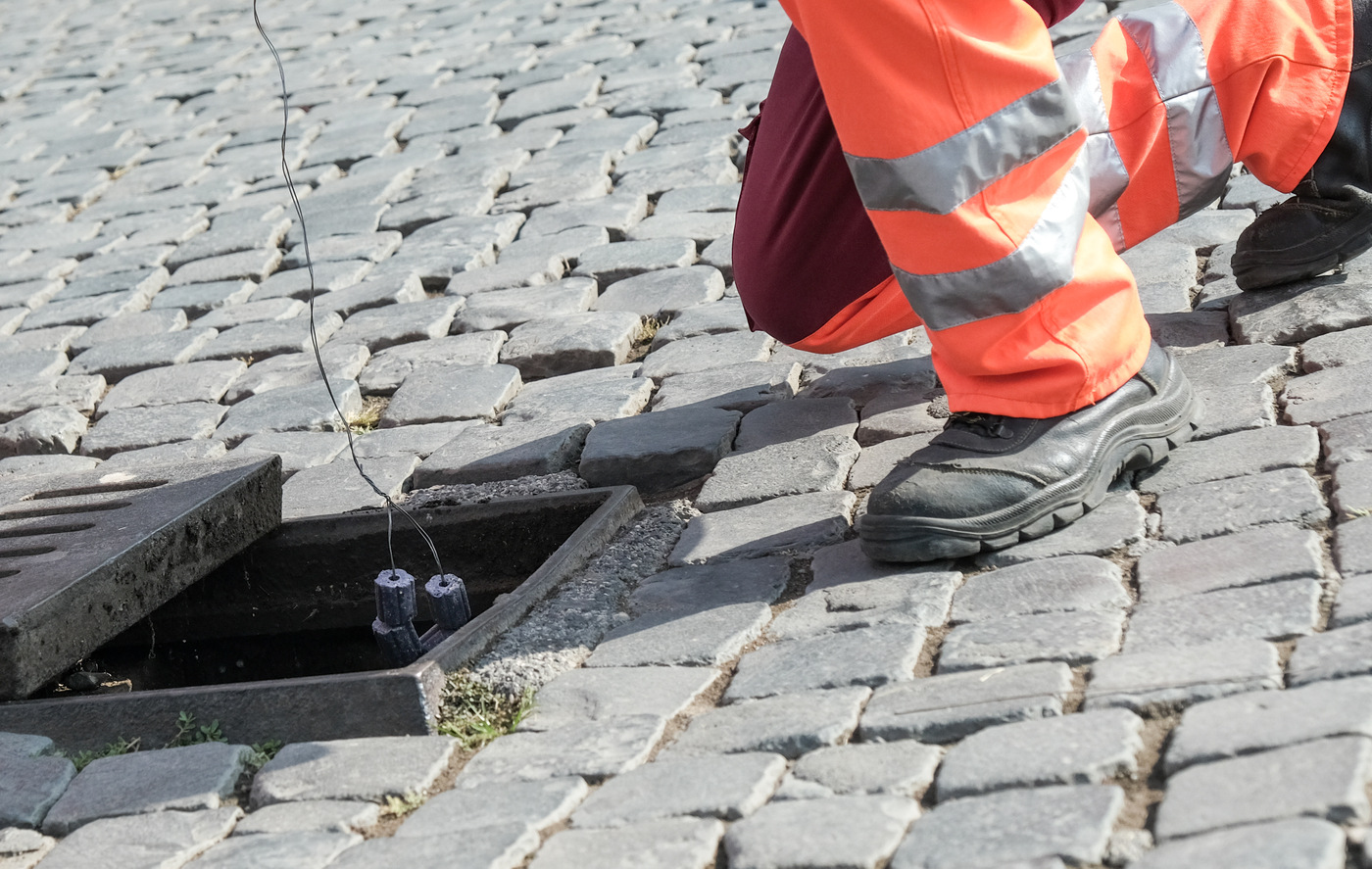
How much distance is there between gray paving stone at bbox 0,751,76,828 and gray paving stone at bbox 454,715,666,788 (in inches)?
22.4

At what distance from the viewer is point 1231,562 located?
1.88 meters

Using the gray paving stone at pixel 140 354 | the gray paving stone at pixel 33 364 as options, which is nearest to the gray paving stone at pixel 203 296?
the gray paving stone at pixel 140 354

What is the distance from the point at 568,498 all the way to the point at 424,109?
141 inches

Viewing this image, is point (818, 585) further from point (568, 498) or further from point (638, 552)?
point (568, 498)

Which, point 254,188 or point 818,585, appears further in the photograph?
point 254,188

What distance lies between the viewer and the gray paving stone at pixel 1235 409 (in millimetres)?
2326

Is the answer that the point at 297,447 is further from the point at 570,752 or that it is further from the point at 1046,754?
the point at 1046,754

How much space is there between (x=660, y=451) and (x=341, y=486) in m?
0.66

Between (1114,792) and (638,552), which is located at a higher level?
(1114,792)

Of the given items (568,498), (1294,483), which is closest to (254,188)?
(568,498)

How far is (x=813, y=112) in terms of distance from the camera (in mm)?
2600

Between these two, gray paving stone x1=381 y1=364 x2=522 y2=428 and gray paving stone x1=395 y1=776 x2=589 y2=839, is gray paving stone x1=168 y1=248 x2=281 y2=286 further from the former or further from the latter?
gray paving stone x1=395 y1=776 x2=589 y2=839

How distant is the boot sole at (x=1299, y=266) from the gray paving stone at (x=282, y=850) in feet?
6.53

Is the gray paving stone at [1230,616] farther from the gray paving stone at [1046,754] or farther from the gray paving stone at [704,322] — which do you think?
the gray paving stone at [704,322]
